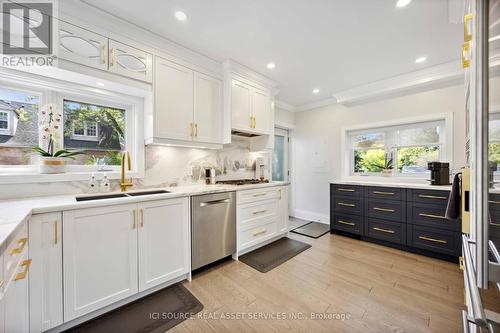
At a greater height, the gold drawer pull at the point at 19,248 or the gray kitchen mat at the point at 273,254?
the gold drawer pull at the point at 19,248

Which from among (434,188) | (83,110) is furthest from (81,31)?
(434,188)

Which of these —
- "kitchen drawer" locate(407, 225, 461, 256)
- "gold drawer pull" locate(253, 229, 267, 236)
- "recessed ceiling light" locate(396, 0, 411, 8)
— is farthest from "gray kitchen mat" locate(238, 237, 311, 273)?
"recessed ceiling light" locate(396, 0, 411, 8)

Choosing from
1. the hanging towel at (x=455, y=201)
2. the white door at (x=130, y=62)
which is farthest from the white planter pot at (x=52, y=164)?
the hanging towel at (x=455, y=201)

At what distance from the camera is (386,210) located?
291 cm

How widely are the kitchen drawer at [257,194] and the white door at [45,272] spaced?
64.6 inches

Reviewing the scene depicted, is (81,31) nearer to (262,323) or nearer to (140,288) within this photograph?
(140,288)

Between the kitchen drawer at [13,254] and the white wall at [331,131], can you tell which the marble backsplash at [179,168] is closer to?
the kitchen drawer at [13,254]

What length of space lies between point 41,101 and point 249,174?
2698mm

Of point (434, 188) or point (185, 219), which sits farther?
point (434, 188)

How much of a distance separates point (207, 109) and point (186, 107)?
0.95 feet

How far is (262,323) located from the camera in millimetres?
1540

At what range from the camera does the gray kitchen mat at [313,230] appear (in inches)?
135

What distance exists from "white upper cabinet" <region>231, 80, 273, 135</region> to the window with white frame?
1767 millimetres

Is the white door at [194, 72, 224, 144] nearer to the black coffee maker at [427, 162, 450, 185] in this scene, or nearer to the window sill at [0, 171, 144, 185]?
the window sill at [0, 171, 144, 185]
